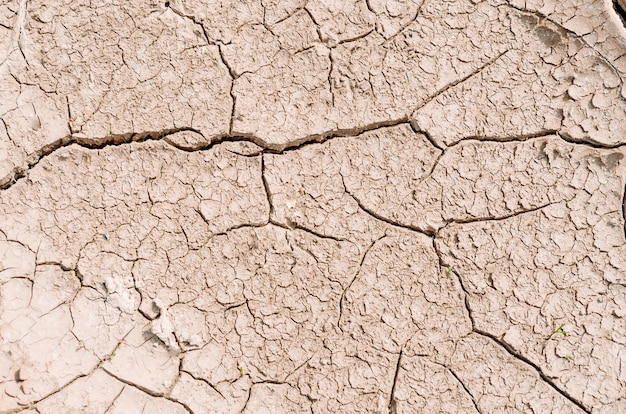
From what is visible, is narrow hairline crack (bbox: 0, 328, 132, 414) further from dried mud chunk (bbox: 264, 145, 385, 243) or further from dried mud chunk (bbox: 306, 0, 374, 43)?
dried mud chunk (bbox: 306, 0, 374, 43)

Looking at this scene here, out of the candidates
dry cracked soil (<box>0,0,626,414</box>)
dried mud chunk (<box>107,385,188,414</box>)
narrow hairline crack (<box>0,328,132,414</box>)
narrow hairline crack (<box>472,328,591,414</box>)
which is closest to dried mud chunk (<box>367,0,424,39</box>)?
dry cracked soil (<box>0,0,626,414</box>)

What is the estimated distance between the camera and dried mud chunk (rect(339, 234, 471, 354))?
255 cm

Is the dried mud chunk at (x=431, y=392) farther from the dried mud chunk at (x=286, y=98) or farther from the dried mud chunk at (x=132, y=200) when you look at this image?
the dried mud chunk at (x=286, y=98)

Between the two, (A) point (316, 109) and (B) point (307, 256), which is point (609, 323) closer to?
(B) point (307, 256)

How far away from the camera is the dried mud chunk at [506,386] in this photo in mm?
2523

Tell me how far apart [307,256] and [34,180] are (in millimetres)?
1060

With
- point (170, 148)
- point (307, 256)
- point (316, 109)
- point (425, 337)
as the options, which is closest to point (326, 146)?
point (316, 109)

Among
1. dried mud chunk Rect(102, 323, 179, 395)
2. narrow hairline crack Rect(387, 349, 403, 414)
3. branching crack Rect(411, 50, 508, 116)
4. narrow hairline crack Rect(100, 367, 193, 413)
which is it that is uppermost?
branching crack Rect(411, 50, 508, 116)

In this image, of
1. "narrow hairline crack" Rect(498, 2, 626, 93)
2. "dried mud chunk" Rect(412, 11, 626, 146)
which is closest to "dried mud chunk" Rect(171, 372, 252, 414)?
"dried mud chunk" Rect(412, 11, 626, 146)

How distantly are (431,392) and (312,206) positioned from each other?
0.80 m

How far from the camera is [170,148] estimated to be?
103 inches

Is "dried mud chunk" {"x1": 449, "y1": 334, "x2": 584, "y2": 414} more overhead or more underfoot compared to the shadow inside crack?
more underfoot

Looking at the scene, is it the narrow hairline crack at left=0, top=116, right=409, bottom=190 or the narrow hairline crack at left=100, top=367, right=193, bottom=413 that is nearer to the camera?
the narrow hairline crack at left=100, top=367, right=193, bottom=413

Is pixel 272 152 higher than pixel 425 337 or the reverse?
higher
